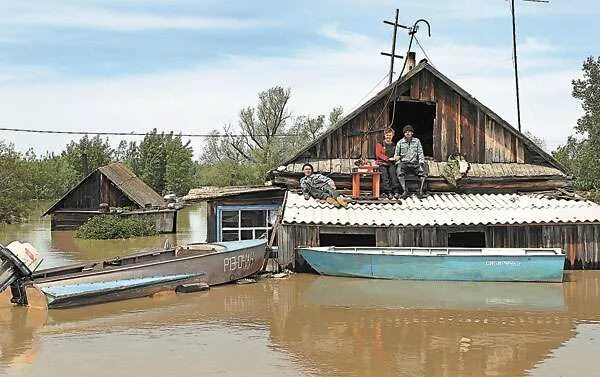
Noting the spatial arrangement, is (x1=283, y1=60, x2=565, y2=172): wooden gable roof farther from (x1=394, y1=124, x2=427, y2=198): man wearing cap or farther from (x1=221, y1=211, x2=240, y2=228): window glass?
(x1=221, y1=211, x2=240, y2=228): window glass

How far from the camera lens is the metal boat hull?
12945 millimetres

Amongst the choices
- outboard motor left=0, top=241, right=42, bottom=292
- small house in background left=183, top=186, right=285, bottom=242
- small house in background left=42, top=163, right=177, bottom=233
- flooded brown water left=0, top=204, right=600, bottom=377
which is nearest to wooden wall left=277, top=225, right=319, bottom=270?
flooded brown water left=0, top=204, right=600, bottom=377

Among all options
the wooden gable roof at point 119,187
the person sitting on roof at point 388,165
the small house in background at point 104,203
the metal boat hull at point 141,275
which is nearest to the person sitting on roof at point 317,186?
the person sitting on roof at point 388,165

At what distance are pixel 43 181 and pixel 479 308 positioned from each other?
171 feet

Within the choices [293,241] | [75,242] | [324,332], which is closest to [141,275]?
[293,241]

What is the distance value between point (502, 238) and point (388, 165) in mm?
3817

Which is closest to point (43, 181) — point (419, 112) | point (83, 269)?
point (419, 112)

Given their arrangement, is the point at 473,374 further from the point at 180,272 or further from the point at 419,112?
the point at 419,112

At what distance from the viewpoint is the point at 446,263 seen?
15.5 meters

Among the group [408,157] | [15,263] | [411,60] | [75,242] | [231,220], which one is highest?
[411,60]

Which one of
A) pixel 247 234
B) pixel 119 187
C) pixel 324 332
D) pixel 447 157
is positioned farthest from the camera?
pixel 119 187

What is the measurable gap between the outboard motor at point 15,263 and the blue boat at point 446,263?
6.07m

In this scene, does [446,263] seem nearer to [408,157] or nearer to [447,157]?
[408,157]

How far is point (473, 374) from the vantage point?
877cm
